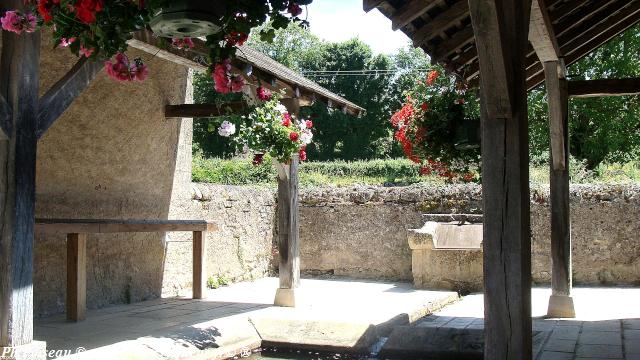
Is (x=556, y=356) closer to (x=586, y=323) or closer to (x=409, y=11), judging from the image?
(x=586, y=323)

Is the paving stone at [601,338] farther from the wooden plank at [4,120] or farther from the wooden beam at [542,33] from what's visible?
the wooden plank at [4,120]

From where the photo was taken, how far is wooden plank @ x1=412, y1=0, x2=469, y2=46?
492 cm

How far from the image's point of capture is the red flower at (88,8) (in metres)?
2.20

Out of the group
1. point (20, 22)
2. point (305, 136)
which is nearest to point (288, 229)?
point (305, 136)

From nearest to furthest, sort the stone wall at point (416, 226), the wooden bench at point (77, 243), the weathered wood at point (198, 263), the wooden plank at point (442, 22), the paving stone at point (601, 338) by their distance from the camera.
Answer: the wooden plank at point (442, 22) → the paving stone at point (601, 338) → the wooden bench at point (77, 243) → the weathered wood at point (198, 263) → the stone wall at point (416, 226)

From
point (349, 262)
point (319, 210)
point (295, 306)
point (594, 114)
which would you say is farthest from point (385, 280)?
point (594, 114)

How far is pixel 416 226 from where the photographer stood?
33.4 ft

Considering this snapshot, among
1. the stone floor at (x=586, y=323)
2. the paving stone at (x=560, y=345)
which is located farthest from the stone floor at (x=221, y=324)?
the paving stone at (x=560, y=345)

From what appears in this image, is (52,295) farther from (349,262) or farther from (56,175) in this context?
(349,262)

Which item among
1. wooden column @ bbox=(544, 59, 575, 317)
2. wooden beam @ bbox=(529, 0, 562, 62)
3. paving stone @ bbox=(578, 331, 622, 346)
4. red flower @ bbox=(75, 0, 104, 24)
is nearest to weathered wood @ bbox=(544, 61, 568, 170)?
wooden column @ bbox=(544, 59, 575, 317)

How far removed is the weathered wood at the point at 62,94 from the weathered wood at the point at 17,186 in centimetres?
7

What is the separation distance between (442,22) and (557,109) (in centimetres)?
233

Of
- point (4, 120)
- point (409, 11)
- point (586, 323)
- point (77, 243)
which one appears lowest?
point (586, 323)

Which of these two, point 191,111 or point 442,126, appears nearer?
point 442,126
